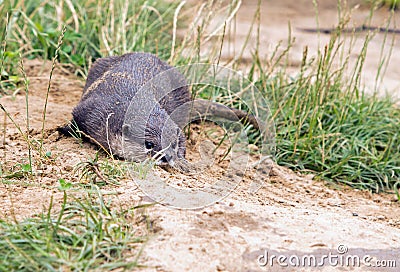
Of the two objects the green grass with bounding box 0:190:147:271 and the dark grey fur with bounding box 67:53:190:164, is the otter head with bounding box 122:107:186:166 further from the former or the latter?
the green grass with bounding box 0:190:147:271

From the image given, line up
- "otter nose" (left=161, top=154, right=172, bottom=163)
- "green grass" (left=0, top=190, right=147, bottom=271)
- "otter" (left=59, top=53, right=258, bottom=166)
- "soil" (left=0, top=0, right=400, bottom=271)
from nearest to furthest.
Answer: "green grass" (left=0, top=190, right=147, bottom=271) → "soil" (left=0, top=0, right=400, bottom=271) → "otter nose" (left=161, top=154, right=172, bottom=163) → "otter" (left=59, top=53, right=258, bottom=166)

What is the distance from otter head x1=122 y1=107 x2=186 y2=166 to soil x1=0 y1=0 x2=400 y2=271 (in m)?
0.19

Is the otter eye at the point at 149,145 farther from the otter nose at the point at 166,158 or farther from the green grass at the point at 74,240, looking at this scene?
the green grass at the point at 74,240

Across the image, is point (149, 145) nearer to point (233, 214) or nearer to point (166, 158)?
point (166, 158)

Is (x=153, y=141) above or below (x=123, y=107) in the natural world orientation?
below

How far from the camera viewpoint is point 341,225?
2609 millimetres

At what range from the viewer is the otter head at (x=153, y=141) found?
3171 mm

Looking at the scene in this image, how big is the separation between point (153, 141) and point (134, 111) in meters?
0.24

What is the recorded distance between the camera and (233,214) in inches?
97.3

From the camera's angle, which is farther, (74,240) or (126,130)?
(126,130)

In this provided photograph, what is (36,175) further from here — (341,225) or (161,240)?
(341,225)

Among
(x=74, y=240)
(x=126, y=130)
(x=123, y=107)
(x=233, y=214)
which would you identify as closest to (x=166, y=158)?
(x=126, y=130)

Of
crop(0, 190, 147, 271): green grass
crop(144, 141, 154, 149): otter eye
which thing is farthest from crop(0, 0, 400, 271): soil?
crop(144, 141, 154, 149): otter eye

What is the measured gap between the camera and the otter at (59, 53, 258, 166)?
3.23 metres
